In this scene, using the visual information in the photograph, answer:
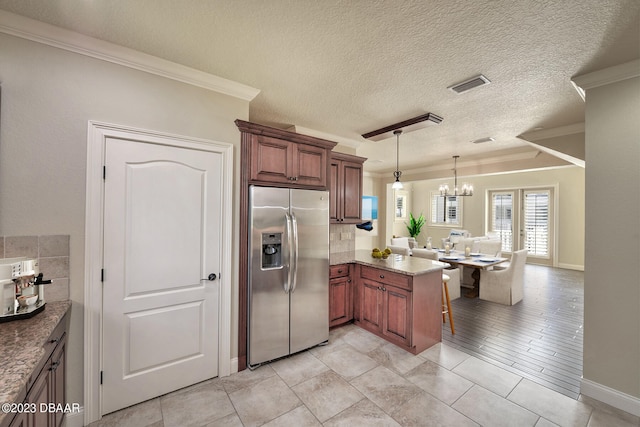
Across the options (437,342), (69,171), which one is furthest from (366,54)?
(437,342)

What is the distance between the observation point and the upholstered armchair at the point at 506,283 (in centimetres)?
446

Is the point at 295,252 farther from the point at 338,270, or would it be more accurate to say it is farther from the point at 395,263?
the point at 395,263

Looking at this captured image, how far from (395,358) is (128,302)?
8.47 feet

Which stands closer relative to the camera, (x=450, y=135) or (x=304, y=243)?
(x=304, y=243)

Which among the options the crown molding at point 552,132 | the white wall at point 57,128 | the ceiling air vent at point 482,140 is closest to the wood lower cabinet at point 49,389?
the white wall at point 57,128

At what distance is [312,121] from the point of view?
359 centimetres

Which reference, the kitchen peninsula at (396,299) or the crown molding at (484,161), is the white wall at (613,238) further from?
the crown molding at (484,161)

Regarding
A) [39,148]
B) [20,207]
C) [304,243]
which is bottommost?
[304,243]

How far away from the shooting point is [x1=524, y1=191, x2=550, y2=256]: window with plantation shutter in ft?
25.2

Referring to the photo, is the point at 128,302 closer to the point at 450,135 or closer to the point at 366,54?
the point at 366,54

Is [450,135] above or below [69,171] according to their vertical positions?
above

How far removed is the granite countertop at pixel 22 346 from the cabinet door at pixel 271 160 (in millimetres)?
1702

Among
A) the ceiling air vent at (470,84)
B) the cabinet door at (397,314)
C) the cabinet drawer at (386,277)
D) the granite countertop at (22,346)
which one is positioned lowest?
the cabinet door at (397,314)

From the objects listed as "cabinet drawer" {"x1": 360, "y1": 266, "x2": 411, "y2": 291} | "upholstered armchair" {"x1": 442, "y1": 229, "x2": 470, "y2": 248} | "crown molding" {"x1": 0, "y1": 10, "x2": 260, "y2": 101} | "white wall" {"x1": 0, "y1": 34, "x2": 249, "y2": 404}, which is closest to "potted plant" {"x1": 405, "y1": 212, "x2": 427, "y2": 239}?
"upholstered armchair" {"x1": 442, "y1": 229, "x2": 470, "y2": 248}
